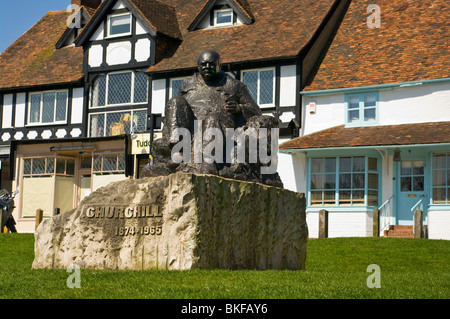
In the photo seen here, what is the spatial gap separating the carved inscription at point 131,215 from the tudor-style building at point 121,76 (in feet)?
59.3

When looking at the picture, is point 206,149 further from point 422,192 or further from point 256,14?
point 256,14

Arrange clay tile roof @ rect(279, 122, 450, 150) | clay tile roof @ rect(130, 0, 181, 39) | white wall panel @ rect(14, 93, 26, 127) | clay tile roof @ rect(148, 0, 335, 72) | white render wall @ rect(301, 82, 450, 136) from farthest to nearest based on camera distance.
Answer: white wall panel @ rect(14, 93, 26, 127), clay tile roof @ rect(130, 0, 181, 39), clay tile roof @ rect(148, 0, 335, 72), white render wall @ rect(301, 82, 450, 136), clay tile roof @ rect(279, 122, 450, 150)

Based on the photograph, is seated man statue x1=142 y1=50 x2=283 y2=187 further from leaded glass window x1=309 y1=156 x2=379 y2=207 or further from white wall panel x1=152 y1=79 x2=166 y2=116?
white wall panel x1=152 y1=79 x2=166 y2=116

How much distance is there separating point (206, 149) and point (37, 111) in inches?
960

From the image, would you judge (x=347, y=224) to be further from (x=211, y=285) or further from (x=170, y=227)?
(x=211, y=285)

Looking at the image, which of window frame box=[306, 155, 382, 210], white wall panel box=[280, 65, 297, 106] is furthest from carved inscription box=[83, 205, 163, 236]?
white wall panel box=[280, 65, 297, 106]

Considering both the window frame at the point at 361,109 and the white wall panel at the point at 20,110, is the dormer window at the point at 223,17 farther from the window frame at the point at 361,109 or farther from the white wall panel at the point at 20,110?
the white wall panel at the point at 20,110

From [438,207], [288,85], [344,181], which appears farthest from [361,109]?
[438,207]

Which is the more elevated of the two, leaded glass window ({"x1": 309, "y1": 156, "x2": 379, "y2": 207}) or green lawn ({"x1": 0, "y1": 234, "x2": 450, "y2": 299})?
leaded glass window ({"x1": 309, "y1": 156, "x2": 379, "y2": 207})

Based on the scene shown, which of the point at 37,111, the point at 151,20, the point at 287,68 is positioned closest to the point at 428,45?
the point at 287,68

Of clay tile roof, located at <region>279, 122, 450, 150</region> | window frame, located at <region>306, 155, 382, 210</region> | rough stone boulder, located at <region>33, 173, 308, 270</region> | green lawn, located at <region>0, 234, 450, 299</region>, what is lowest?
green lawn, located at <region>0, 234, 450, 299</region>

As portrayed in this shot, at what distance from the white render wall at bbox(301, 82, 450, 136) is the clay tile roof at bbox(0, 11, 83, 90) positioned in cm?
1054

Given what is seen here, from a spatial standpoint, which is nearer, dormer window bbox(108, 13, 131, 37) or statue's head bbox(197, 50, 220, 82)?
statue's head bbox(197, 50, 220, 82)

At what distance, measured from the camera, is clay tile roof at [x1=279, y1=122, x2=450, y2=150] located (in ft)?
83.6
